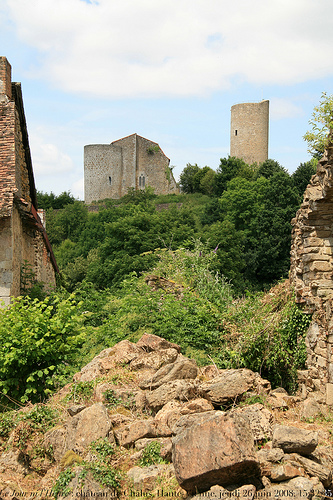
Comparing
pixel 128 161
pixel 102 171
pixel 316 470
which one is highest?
pixel 128 161

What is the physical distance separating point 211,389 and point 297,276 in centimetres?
287

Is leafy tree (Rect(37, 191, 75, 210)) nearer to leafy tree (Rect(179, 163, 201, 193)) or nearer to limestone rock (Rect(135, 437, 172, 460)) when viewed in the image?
leafy tree (Rect(179, 163, 201, 193))

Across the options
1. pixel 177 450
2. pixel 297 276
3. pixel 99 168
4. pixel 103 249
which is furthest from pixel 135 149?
pixel 177 450

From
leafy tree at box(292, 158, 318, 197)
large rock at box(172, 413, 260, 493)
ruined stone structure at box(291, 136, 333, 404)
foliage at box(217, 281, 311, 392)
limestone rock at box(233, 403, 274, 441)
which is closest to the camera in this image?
large rock at box(172, 413, 260, 493)

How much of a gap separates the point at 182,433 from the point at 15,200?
24.7 feet

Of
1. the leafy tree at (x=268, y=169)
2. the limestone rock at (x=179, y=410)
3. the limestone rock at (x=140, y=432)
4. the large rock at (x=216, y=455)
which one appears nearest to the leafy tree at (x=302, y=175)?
the leafy tree at (x=268, y=169)

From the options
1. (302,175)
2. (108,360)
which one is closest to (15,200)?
(108,360)

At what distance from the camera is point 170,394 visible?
22.3 feet

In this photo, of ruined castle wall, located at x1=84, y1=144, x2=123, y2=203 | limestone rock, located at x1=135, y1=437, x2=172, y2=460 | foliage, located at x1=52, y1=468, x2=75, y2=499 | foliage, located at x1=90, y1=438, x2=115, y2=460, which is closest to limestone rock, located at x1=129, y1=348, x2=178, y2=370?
limestone rock, located at x1=135, y1=437, x2=172, y2=460

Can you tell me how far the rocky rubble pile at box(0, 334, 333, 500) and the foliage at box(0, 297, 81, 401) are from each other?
0.93m

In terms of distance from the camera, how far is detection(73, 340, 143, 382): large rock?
7930mm

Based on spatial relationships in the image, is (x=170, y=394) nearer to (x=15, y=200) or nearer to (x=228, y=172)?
(x=15, y=200)

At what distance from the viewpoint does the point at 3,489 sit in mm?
5973

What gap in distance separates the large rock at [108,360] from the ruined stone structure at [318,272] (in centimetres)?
282
